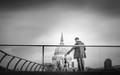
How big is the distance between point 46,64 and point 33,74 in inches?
62.4

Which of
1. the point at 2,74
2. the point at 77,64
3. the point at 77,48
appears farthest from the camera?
the point at 77,64

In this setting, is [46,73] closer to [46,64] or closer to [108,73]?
[46,64]

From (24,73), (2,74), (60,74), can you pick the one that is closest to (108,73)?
(60,74)

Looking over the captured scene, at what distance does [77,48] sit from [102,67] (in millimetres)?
1407

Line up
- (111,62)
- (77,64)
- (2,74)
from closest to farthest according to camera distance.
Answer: (2,74)
(111,62)
(77,64)

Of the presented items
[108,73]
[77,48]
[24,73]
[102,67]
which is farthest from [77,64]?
[24,73]

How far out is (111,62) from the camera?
26.6 feet

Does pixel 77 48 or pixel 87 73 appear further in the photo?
pixel 77 48

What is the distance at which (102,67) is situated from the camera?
8.28 metres

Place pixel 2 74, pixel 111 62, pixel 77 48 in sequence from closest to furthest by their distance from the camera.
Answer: pixel 2 74, pixel 111 62, pixel 77 48

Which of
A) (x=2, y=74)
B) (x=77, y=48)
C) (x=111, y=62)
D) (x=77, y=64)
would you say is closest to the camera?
(x=2, y=74)

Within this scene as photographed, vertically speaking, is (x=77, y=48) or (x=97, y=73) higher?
(x=77, y=48)

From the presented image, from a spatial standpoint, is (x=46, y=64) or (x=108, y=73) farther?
(x=46, y=64)

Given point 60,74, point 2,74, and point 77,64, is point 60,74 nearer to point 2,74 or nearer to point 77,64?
point 2,74
